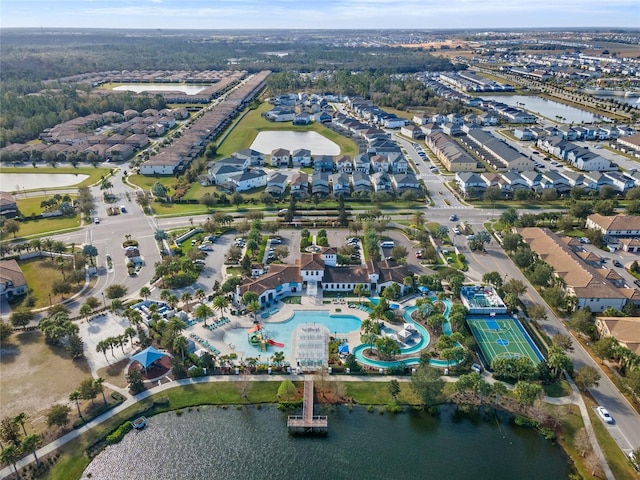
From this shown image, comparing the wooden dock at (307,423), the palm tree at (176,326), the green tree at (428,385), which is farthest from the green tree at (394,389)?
the palm tree at (176,326)

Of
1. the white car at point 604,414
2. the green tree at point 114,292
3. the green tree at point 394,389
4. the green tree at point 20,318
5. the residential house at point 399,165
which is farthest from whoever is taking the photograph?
the residential house at point 399,165

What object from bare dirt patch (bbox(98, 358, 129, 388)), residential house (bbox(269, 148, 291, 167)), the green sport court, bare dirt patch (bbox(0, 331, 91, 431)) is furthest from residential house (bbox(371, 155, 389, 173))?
bare dirt patch (bbox(0, 331, 91, 431))

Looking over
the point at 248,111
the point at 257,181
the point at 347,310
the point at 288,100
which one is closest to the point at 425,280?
the point at 347,310

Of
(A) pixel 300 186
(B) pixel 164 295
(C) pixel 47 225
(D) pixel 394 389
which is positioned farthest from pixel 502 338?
(C) pixel 47 225

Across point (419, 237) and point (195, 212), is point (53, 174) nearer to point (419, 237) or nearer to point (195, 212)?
point (195, 212)

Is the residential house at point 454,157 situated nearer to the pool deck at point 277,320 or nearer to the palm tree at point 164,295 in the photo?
the pool deck at point 277,320

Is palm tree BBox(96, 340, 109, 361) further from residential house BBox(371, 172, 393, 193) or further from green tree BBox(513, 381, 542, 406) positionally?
residential house BBox(371, 172, 393, 193)
